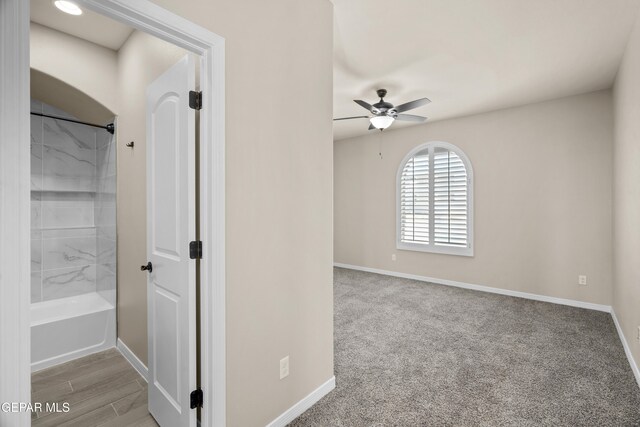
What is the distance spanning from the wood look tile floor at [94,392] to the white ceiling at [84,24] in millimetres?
2706

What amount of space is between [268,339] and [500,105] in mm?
4418

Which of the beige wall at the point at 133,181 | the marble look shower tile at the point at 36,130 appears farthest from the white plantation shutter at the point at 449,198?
the marble look shower tile at the point at 36,130

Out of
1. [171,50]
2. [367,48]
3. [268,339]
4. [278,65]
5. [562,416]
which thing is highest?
[367,48]

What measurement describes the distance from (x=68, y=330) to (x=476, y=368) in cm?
341

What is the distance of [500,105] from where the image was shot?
4.33 metres

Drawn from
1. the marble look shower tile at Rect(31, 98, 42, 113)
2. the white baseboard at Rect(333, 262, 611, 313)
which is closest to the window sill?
the white baseboard at Rect(333, 262, 611, 313)

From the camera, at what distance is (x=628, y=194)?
2.68 metres

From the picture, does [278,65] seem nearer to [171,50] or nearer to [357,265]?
[171,50]

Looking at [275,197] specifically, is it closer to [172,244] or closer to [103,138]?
[172,244]

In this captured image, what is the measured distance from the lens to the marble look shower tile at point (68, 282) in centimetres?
313

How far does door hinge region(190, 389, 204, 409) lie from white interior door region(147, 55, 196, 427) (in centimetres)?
2

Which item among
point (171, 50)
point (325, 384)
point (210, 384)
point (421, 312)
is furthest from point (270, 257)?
point (421, 312)

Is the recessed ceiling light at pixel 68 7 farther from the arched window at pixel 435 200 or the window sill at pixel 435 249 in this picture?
the window sill at pixel 435 249

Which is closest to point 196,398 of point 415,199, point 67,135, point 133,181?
point 133,181
